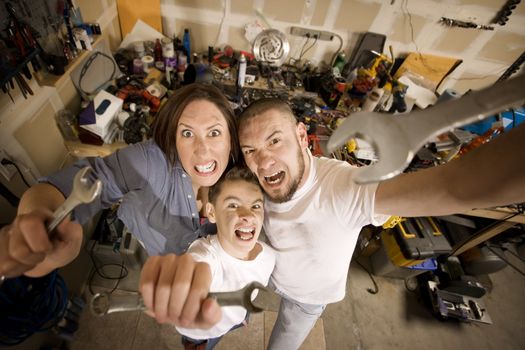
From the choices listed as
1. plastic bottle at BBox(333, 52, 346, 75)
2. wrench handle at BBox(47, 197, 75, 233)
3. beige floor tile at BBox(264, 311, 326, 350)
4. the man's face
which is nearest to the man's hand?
wrench handle at BBox(47, 197, 75, 233)

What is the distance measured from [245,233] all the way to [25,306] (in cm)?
112

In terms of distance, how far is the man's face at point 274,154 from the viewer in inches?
47.4

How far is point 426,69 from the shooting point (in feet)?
8.28

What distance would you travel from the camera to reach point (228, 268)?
3.86 feet

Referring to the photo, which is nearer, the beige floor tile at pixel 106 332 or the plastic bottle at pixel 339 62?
the beige floor tile at pixel 106 332

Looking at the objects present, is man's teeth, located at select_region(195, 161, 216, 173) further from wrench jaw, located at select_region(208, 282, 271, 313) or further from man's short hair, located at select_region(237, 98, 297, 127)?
wrench jaw, located at select_region(208, 282, 271, 313)

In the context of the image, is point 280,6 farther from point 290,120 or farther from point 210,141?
point 210,141

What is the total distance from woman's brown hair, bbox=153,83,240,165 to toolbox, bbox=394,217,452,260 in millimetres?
1539

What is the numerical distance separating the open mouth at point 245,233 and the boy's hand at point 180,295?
0.55 meters

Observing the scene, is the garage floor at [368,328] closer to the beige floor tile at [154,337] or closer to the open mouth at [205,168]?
the beige floor tile at [154,337]

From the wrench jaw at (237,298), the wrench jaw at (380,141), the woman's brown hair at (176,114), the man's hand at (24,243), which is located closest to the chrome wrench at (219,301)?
the wrench jaw at (237,298)

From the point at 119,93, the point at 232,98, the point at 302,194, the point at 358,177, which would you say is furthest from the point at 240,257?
the point at 119,93

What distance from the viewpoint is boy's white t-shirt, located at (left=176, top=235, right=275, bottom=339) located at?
1119 mm

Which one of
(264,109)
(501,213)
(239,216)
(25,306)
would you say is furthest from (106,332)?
(501,213)
